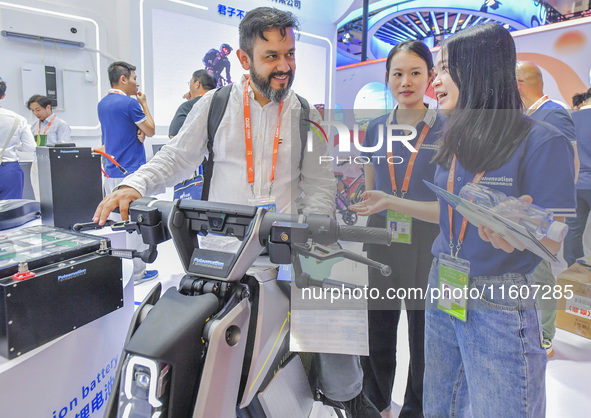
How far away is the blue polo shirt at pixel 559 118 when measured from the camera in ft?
2.83

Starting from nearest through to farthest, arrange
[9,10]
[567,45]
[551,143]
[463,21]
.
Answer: [551,143], [463,21], [567,45], [9,10]

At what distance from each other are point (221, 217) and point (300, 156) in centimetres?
48

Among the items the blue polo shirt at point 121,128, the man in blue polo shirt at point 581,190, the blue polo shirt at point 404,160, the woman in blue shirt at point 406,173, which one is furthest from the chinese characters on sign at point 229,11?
the man in blue polo shirt at point 581,190

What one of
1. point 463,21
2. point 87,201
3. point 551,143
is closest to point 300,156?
point 463,21

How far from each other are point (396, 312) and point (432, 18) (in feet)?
2.98

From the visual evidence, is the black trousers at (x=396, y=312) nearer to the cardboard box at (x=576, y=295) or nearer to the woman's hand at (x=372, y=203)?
the woman's hand at (x=372, y=203)

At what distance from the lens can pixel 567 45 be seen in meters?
1.10

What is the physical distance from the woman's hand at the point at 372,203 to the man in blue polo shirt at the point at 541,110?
1.30ft

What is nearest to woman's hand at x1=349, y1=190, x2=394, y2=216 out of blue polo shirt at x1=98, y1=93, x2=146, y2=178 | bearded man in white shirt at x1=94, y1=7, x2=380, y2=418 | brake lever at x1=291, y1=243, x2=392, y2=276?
bearded man in white shirt at x1=94, y1=7, x2=380, y2=418

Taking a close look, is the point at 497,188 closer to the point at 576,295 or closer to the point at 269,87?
the point at 576,295

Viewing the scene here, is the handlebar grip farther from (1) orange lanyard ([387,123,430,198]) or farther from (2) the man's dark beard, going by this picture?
(2) the man's dark beard

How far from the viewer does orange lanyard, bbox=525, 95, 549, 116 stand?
34.8 inches

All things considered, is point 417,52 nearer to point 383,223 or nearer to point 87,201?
point 383,223

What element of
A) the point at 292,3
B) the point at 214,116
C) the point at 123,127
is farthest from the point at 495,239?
the point at 292,3
